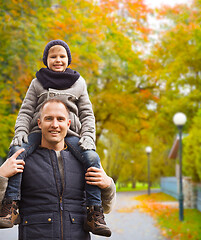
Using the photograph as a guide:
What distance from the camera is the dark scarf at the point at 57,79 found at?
3027 mm

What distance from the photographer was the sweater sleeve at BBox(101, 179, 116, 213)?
3.03 metres

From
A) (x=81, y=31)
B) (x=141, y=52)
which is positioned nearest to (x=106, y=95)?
(x=141, y=52)

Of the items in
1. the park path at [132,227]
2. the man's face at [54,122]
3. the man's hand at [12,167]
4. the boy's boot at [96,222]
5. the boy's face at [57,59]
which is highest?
the boy's face at [57,59]

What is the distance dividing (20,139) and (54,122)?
0.99ft

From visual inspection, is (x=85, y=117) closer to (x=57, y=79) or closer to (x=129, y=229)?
(x=57, y=79)

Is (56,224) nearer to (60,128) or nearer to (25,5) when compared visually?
(60,128)

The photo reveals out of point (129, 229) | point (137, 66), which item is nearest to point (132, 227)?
point (129, 229)

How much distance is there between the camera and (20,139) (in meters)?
2.80

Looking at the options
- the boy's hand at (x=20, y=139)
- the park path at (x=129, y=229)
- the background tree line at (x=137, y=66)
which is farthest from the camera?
the background tree line at (x=137, y=66)

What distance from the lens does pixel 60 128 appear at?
9.27 ft

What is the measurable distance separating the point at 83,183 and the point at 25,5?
9.41 metres

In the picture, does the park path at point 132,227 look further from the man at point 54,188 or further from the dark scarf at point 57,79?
the dark scarf at point 57,79

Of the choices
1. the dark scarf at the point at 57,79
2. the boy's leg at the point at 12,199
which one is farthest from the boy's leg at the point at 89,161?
the dark scarf at the point at 57,79

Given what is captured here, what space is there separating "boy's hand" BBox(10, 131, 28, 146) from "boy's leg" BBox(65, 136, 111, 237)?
15.2 inches
